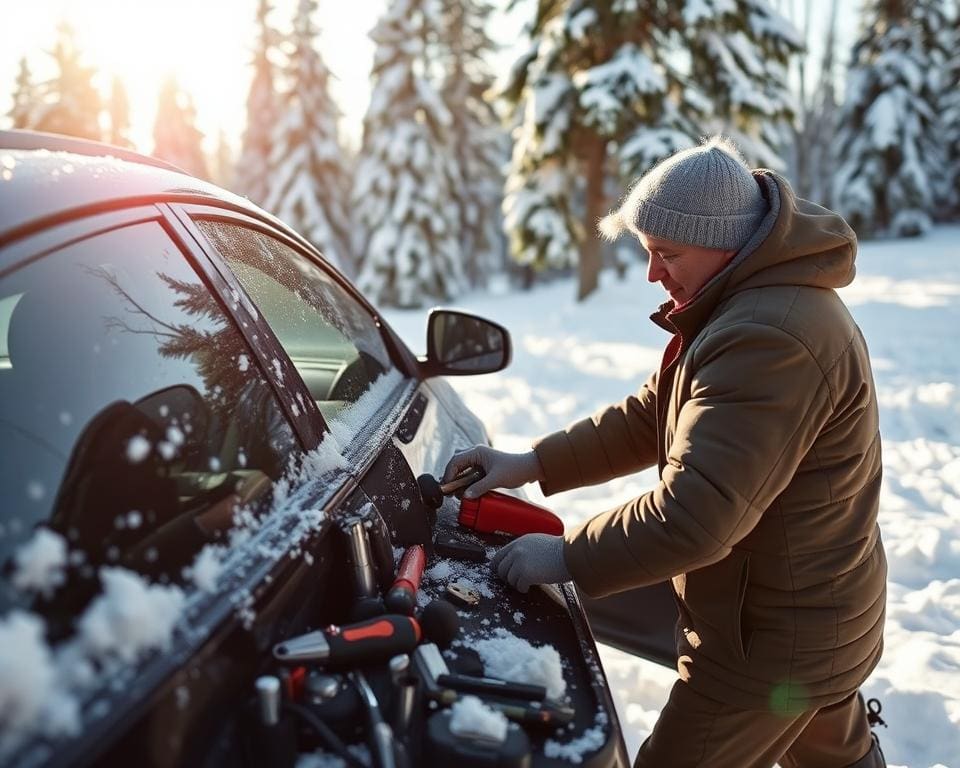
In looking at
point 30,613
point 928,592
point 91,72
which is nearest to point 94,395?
point 30,613

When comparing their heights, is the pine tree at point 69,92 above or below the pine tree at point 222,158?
above

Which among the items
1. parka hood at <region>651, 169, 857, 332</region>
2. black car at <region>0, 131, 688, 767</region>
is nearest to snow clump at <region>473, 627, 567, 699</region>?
black car at <region>0, 131, 688, 767</region>

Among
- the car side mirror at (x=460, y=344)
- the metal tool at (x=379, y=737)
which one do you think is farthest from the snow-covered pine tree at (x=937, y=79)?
the metal tool at (x=379, y=737)

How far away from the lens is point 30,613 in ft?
3.24

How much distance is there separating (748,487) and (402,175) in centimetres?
2690

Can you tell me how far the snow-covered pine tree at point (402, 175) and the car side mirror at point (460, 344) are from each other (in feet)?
80.5

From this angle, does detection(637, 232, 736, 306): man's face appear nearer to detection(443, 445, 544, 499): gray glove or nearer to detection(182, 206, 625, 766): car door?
detection(443, 445, 544, 499): gray glove

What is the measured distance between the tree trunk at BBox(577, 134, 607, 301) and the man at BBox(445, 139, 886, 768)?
49.6 ft

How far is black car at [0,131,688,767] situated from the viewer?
1017 mm

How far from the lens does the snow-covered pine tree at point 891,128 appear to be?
31.5 metres

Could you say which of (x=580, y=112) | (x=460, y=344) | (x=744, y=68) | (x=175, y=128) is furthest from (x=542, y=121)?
(x=175, y=128)

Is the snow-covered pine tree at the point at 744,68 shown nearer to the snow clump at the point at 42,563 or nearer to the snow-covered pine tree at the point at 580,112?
the snow-covered pine tree at the point at 580,112

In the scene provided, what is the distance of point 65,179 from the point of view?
1.39m

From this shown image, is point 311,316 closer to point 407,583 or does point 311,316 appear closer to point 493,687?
point 407,583
